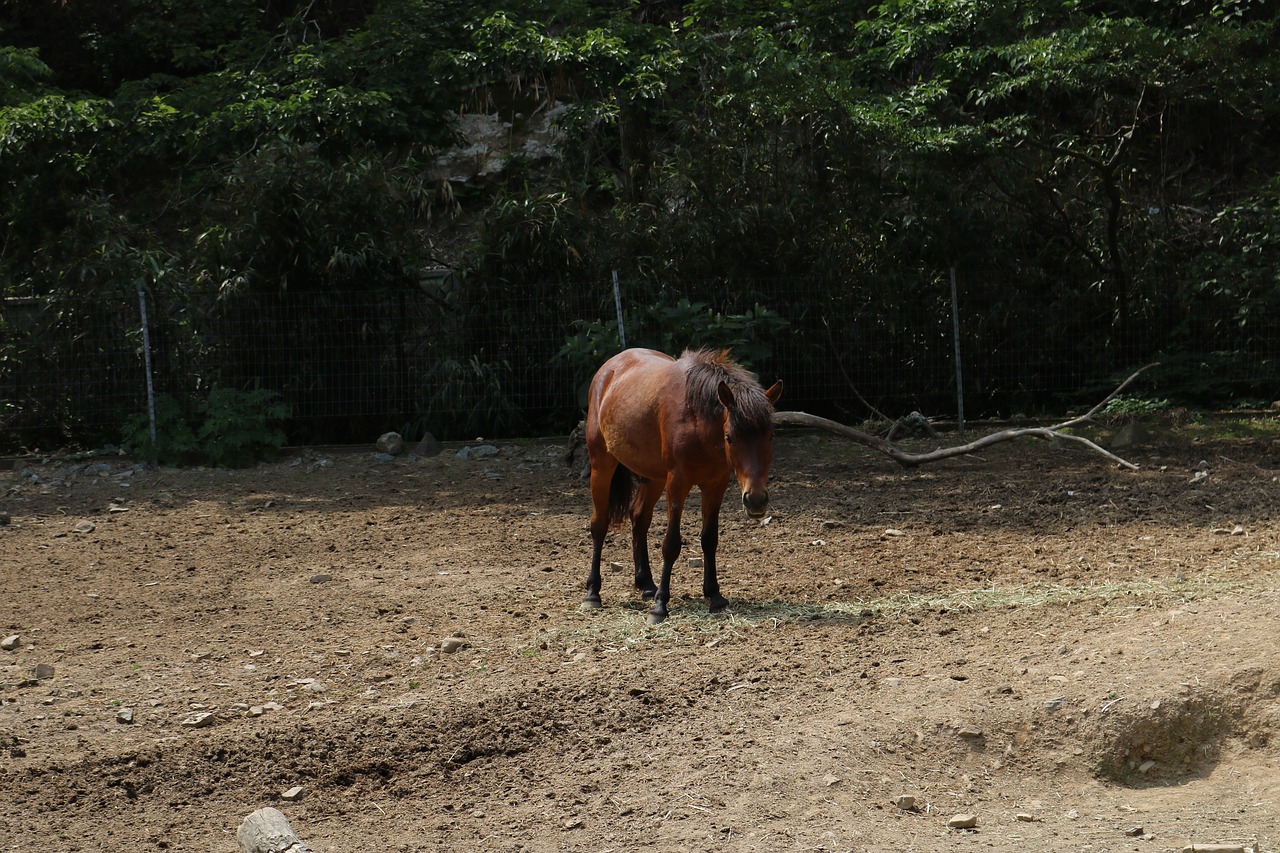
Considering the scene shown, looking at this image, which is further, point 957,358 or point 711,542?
point 957,358

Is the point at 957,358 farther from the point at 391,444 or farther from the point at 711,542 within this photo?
the point at 711,542

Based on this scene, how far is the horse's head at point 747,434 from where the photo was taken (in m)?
5.49

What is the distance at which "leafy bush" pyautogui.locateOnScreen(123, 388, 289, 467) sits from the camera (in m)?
11.4

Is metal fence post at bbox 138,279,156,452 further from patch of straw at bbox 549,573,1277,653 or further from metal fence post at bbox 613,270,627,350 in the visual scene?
patch of straw at bbox 549,573,1277,653

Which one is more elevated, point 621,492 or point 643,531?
point 621,492

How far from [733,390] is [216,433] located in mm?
7241

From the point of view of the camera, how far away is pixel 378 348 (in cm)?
1259

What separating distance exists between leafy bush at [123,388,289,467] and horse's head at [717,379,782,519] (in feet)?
23.0

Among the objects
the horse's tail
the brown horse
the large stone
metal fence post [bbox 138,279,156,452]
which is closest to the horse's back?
the brown horse

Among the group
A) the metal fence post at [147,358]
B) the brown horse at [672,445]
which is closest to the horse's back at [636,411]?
the brown horse at [672,445]

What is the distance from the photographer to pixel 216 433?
11406 millimetres

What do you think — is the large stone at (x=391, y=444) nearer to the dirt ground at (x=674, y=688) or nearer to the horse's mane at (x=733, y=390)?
the dirt ground at (x=674, y=688)

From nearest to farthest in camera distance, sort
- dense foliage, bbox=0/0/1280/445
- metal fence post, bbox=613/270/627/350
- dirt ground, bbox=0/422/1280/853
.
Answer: dirt ground, bbox=0/422/1280/853, metal fence post, bbox=613/270/627/350, dense foliage, bbox=0/0/1280/445

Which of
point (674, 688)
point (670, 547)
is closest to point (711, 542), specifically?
point (670, 547)
